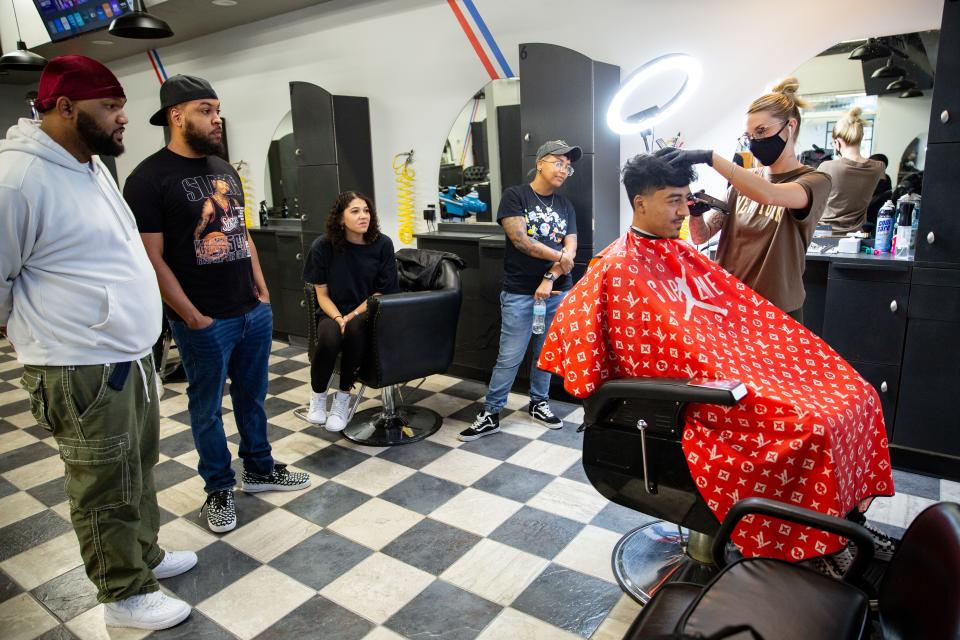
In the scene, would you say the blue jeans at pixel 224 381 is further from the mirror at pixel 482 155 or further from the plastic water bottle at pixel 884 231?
the plastic water bottle at pixel 884 231

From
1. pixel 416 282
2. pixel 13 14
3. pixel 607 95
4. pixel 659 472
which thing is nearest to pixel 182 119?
pixel 416 282

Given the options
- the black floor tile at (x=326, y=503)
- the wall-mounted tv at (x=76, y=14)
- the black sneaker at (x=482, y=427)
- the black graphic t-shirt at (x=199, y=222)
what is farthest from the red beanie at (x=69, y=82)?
the wall-mounted tv at (x=76, y=14)

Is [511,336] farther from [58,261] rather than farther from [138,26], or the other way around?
[138,26]

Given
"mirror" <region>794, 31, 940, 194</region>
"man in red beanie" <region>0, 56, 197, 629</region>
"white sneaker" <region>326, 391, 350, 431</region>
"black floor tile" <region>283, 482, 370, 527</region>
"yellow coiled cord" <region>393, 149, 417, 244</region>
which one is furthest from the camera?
"yellow coiled cord" <region>393, 149, 417, 244</region>

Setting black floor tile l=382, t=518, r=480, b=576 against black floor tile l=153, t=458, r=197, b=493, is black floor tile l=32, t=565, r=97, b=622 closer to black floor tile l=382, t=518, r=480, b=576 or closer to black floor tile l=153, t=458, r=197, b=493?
black floor tile l=153, t=458, r=197, b=493

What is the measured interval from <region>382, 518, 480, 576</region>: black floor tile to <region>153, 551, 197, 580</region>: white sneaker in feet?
2.11

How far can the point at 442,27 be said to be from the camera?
382 centimetres

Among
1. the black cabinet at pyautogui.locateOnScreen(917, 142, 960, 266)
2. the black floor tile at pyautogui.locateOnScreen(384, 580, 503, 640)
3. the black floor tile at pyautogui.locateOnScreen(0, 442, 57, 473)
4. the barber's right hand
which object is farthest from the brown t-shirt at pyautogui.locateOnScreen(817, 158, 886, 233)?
the black floor tile at pyautogui.locateOnScreen(0, 442, 57, 473)

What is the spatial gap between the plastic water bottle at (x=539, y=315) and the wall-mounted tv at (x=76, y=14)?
12.0ft

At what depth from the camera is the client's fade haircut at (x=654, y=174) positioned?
1.66 metres

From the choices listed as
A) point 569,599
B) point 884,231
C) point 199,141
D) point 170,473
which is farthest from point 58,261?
point 884,231

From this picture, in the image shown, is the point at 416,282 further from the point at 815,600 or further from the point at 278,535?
the point at 815,600

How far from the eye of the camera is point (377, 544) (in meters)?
2.17

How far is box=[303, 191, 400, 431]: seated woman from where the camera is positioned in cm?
287
